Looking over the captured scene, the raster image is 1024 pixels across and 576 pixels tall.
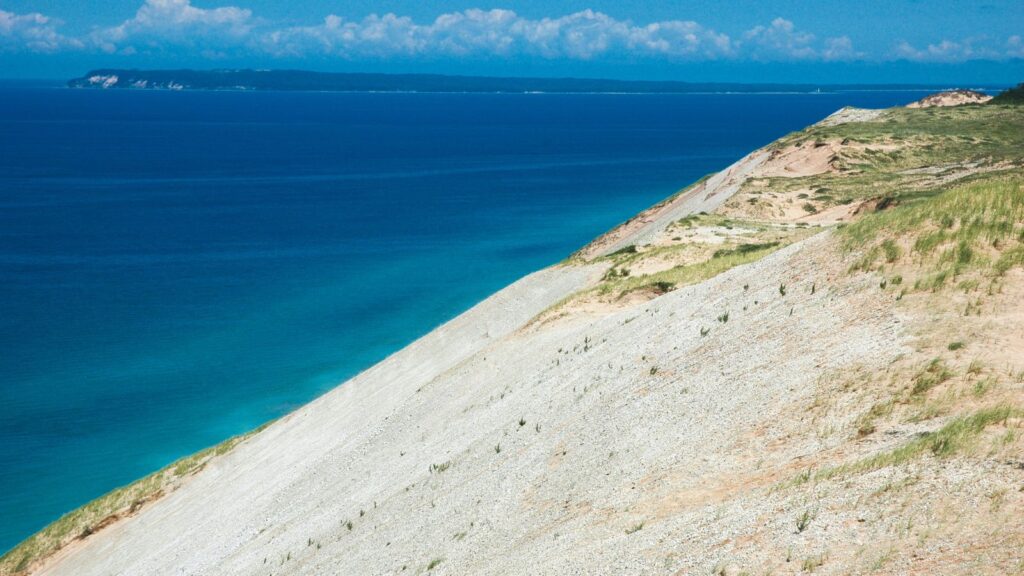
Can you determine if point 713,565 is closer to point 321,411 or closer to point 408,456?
point 408,456

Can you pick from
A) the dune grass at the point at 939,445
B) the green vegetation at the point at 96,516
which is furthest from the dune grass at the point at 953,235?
the green vegetation at the point at 96,516

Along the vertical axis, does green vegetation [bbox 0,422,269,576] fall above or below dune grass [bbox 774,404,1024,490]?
below

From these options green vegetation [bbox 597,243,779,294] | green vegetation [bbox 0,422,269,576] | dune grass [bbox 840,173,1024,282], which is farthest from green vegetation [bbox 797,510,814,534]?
green vegetation [bbox 0,422,269,576]

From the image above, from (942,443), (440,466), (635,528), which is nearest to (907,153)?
(440,466)

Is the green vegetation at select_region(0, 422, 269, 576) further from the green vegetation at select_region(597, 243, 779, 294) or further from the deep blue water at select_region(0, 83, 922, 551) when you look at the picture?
the green vegetation at select_region(597, 243, 779, 294)

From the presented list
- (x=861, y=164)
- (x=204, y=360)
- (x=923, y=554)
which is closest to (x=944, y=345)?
(x=923, y=554)

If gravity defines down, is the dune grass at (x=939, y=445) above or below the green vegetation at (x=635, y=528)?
above

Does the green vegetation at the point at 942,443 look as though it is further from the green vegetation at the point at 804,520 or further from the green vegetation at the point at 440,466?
the green vegetation at the point at 440,466
